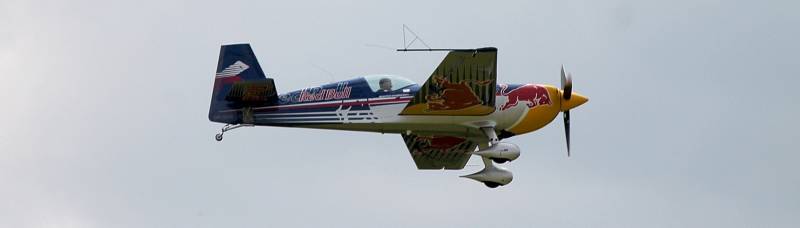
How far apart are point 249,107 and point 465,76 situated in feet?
14.3

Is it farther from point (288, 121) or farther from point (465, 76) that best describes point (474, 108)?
point (288, 121)

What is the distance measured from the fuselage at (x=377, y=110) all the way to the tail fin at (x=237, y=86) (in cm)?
12

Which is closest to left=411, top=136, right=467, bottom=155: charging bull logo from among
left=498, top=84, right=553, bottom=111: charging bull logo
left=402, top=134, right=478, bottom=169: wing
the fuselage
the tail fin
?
left=402, top=134, right=478, bottom=169: wing

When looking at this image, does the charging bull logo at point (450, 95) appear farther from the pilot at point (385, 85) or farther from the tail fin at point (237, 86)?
the tail fin at point (237, 86)

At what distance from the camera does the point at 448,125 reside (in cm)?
3138

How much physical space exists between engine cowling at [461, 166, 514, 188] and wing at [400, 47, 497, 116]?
1378 millimetres

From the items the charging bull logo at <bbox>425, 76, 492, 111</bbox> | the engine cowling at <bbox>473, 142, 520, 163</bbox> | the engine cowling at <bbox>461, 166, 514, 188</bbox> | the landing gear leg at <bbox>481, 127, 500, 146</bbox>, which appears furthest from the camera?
the engine cowling at <bbox>461, 166, 514, 188</bbox>

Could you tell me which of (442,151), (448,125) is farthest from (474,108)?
(442,151)

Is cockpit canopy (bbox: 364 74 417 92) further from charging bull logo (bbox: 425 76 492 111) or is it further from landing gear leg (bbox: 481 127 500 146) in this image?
landing gear leg (bbox: 481 127 500 146)

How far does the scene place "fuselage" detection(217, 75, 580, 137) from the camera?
31.3 metres

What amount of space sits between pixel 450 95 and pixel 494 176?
87.5 inches

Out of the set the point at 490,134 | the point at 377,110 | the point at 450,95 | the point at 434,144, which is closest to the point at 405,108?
the point at 377,110

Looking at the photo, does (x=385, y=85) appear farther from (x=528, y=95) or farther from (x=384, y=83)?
(x=528, y=95)

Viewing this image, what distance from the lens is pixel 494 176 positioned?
3192cm
